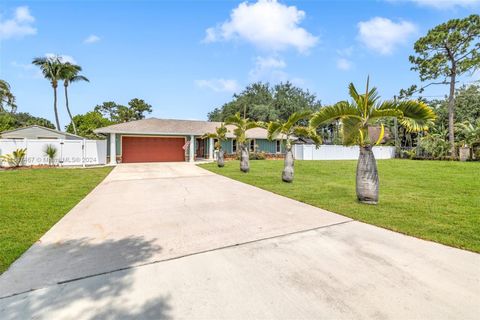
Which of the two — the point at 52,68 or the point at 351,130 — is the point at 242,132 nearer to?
the point at 351,130

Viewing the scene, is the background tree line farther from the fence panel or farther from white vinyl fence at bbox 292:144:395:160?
the fence panel

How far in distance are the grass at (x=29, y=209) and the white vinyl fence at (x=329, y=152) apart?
56.5ft

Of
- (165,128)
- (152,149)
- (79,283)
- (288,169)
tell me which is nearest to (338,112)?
(288,169)

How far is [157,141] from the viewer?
801 inches

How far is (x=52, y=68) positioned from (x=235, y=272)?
104 feet

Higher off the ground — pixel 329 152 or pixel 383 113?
pixel 383 113

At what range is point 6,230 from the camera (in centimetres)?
412

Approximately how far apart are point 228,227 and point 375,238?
2405 millimetres

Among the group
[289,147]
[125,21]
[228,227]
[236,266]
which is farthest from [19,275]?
[125,21]

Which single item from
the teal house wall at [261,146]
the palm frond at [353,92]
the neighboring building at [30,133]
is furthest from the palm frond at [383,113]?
the neighboring building at [30,133]

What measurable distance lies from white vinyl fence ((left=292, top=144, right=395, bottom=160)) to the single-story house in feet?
12.6

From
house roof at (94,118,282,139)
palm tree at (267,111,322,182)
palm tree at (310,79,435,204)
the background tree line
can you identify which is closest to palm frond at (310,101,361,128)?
palm tree at (310,79,435,204)

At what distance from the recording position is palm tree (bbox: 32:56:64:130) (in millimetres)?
25039

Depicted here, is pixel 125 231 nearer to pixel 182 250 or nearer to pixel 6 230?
pixel 182 250
